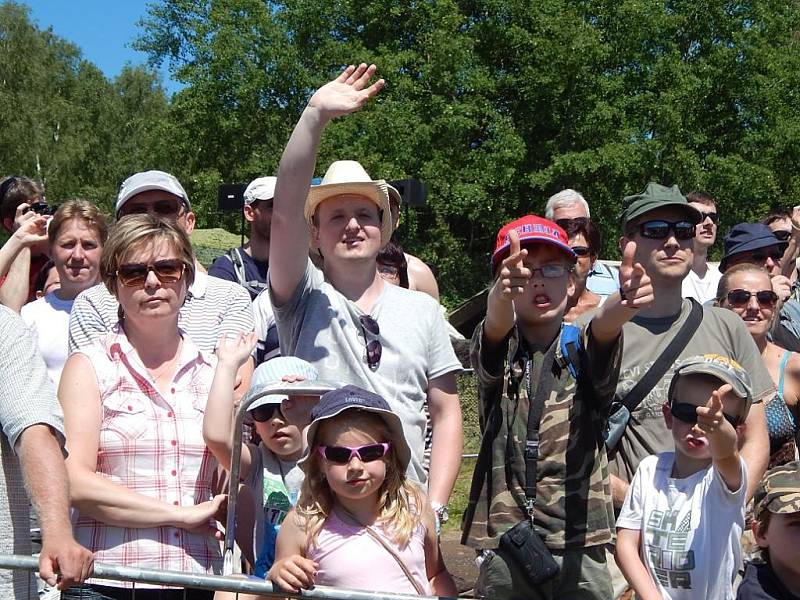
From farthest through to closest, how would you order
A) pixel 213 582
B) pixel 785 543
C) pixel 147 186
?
pixel 147 186 → pixel 785 543 → pixel 213 582

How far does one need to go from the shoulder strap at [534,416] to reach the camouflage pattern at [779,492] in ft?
2.32

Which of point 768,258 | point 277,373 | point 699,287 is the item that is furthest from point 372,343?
point 699,287

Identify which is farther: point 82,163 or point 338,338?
point 82,163

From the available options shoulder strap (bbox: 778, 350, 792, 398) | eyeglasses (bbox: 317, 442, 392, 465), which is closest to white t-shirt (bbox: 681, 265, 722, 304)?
shoulder strap (bbox: 778, 350, 792, 398)

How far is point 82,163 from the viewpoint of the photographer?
43.1 meters

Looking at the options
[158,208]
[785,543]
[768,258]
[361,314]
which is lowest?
[785,543]

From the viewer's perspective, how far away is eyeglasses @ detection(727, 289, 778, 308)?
441 cm

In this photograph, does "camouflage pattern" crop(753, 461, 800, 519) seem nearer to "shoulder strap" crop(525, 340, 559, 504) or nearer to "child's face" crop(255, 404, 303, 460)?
"shoulder strap" crop(525, 340, 559, 504)

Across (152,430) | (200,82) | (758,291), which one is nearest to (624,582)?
(758,291)

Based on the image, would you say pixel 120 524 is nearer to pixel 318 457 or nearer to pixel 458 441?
pixel 318 457

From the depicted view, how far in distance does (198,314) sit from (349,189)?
0.74m

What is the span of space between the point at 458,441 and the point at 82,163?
4239 centimetres

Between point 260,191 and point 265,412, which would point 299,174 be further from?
point 260,191

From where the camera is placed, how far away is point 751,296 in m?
4.42
